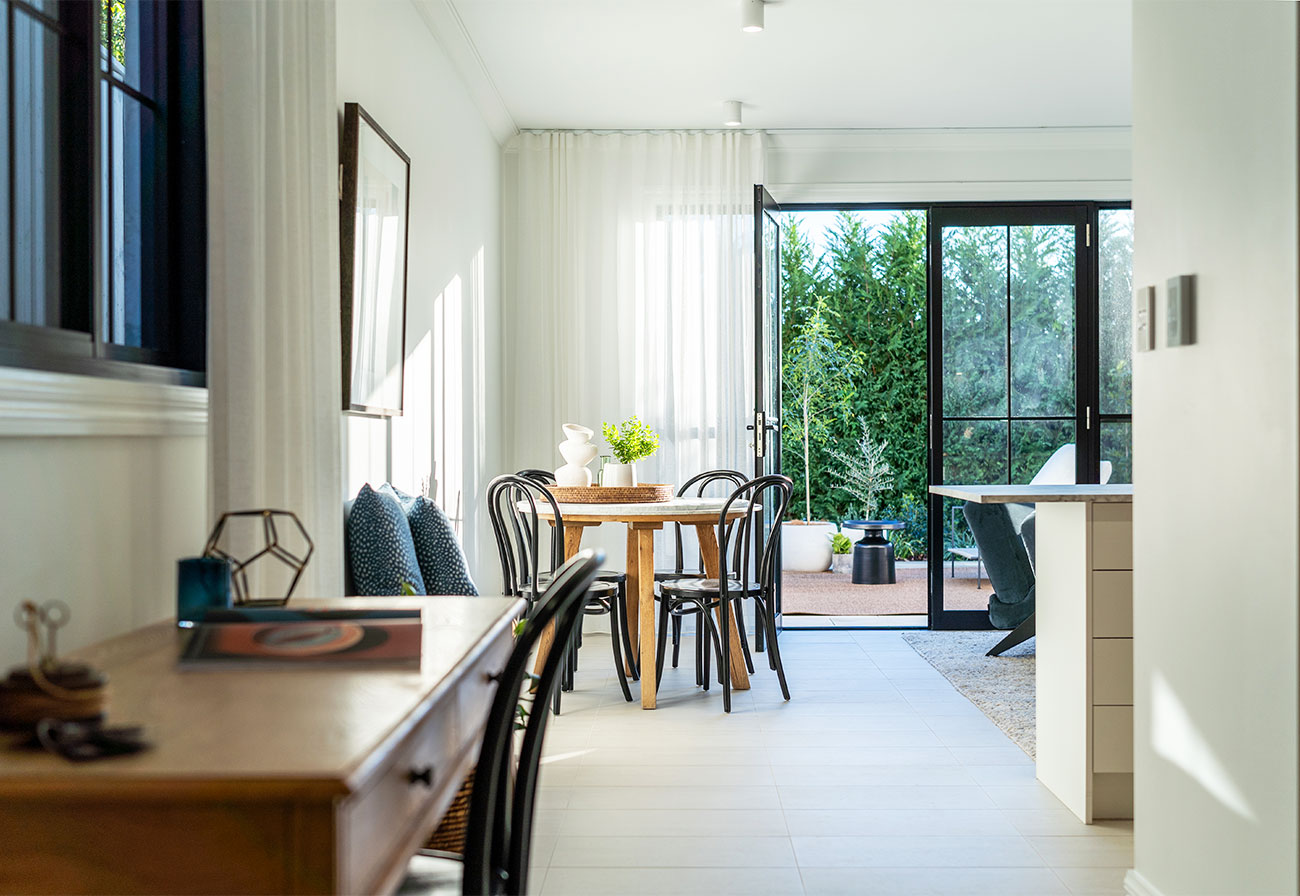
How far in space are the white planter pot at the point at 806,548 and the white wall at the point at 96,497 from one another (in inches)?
256

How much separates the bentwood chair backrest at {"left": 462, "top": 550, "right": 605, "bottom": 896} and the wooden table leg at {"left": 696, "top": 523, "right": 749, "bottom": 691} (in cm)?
263

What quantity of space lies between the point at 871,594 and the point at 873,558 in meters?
0.54

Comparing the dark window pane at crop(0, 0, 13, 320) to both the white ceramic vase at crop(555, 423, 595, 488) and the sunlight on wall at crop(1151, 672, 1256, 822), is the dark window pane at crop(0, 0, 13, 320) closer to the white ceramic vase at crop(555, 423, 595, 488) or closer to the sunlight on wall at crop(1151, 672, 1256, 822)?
the sunlight on wall at crop(1151, 672, 1256, 822)

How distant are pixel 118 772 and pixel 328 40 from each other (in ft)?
6.11

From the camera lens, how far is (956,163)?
5.73 m

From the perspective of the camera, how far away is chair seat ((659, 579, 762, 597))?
409 centimetres

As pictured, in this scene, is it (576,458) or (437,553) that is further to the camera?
(576,458)

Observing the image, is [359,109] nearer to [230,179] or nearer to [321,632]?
[230,179]

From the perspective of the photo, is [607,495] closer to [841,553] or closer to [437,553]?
[437,553]

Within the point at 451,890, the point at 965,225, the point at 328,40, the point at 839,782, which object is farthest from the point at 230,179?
the point at 965,225

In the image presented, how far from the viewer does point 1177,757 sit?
6.60 feet

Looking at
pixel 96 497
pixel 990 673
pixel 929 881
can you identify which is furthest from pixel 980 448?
pixel 96 497

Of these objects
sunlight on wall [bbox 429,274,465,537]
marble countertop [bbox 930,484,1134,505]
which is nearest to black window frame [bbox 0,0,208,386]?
sunlight on wall [bbox 429,274,465,537]

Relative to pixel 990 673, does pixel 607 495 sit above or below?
above
